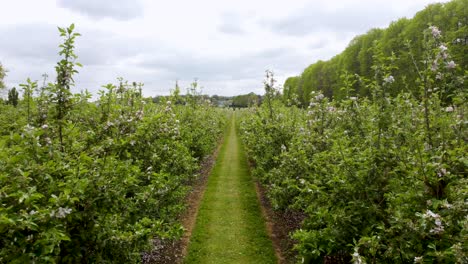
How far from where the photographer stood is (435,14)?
29.4 meters

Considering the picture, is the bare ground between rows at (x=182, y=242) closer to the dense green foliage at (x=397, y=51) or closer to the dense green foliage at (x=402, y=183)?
the dense green foliage at (x=402, y=183)

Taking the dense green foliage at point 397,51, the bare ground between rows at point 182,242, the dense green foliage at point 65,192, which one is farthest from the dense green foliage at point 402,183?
the bare ground between rows at point 182,242

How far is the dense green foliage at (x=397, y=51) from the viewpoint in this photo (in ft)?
18.7

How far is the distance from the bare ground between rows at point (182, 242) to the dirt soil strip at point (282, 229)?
7.83 ft

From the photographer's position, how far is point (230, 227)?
33.2 ft

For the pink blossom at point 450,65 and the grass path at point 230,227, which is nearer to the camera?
the pink blossom at point 450,65

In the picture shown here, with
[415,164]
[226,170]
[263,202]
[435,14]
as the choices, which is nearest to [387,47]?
[435,14]

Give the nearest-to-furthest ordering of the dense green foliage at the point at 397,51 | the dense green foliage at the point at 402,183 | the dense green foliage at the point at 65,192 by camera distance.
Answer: the dense green foliage at the point at 65,192 < the dense green foliage at the point at 402,183 < the dense green foliage at the point at 397,51

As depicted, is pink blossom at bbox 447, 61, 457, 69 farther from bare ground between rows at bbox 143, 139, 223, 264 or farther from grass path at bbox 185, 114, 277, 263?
grass path at bbox 185, 114, 277, 263

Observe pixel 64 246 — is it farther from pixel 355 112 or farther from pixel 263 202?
pixel 263 202

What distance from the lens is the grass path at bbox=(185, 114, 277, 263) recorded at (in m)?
8.27

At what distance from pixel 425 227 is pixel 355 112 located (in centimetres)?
379

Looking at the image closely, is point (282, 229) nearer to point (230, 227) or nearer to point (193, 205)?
point (230, 227)

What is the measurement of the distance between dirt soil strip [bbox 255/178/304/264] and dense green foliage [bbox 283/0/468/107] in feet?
12.9
